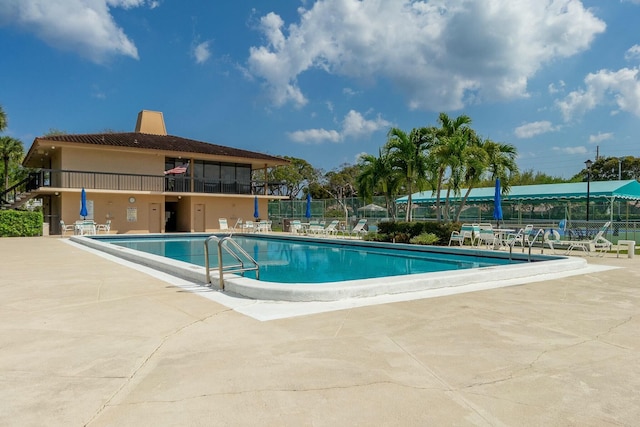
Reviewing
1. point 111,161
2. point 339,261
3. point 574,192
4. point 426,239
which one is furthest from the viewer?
point 111,161

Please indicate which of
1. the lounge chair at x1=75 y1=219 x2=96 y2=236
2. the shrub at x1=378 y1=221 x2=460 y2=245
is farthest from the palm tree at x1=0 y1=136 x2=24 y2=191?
the shrub at x1=378 y1=221 x2=460 y2=245

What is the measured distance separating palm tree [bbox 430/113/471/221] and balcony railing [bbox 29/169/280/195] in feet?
49.4

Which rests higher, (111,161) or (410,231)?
(111,161)

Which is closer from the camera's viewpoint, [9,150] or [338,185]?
[9,150]

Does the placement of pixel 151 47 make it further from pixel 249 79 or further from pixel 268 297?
pixel 268 297

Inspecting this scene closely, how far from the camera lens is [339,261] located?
45.3 feet

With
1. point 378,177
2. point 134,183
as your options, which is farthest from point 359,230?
point 134,183

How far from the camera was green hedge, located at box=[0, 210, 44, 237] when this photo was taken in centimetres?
2261

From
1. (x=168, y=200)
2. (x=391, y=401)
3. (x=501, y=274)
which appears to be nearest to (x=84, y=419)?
(x=391, y=401)

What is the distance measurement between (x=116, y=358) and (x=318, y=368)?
1752 millimetres

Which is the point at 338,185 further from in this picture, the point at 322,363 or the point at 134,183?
the point at 322,363

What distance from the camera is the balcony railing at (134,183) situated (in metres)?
25.1

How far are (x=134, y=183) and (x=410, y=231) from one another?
17.9 meters

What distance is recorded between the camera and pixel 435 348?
4.05 m
